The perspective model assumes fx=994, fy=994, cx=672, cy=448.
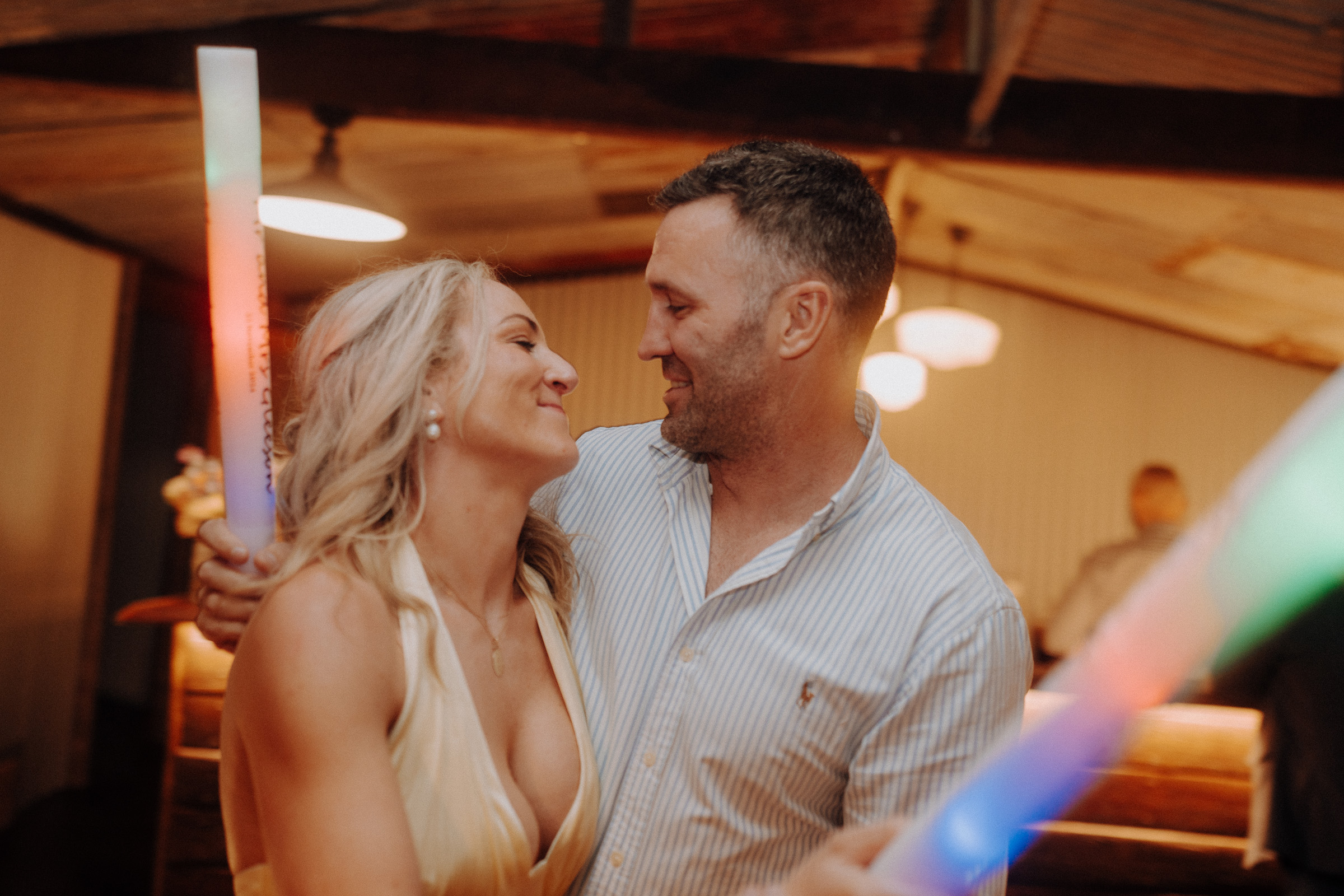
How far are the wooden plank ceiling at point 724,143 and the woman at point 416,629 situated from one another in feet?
1.51

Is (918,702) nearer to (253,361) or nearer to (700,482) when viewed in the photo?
(700,482)

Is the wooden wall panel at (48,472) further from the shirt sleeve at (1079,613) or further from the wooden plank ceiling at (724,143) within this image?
the shirt sleeve at (1079,613)

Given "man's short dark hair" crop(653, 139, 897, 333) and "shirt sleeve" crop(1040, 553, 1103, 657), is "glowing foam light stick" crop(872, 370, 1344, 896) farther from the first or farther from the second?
"shirt sleeve" crop(1040, 553, 1103, 657)

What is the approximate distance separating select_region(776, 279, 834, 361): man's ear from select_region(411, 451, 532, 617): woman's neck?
51cm

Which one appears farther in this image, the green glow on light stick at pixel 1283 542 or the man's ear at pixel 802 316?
the man's ear at pixel 802 316

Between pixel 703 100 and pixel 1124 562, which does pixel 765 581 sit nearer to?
pixel 703 100

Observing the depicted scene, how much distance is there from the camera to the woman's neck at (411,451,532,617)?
142 cm

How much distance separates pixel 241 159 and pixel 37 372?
449 centimetres

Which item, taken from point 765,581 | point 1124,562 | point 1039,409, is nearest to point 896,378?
point 1124,562

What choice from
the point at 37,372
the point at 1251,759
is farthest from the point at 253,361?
the point at 37,372

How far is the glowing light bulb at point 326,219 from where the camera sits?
3.21m

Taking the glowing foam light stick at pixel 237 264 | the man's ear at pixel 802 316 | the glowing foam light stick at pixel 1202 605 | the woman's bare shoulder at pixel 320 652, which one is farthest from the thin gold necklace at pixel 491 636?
the glowing foam light stick at pixel 1202 605

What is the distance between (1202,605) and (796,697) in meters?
1.05

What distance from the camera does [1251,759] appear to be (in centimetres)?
307
